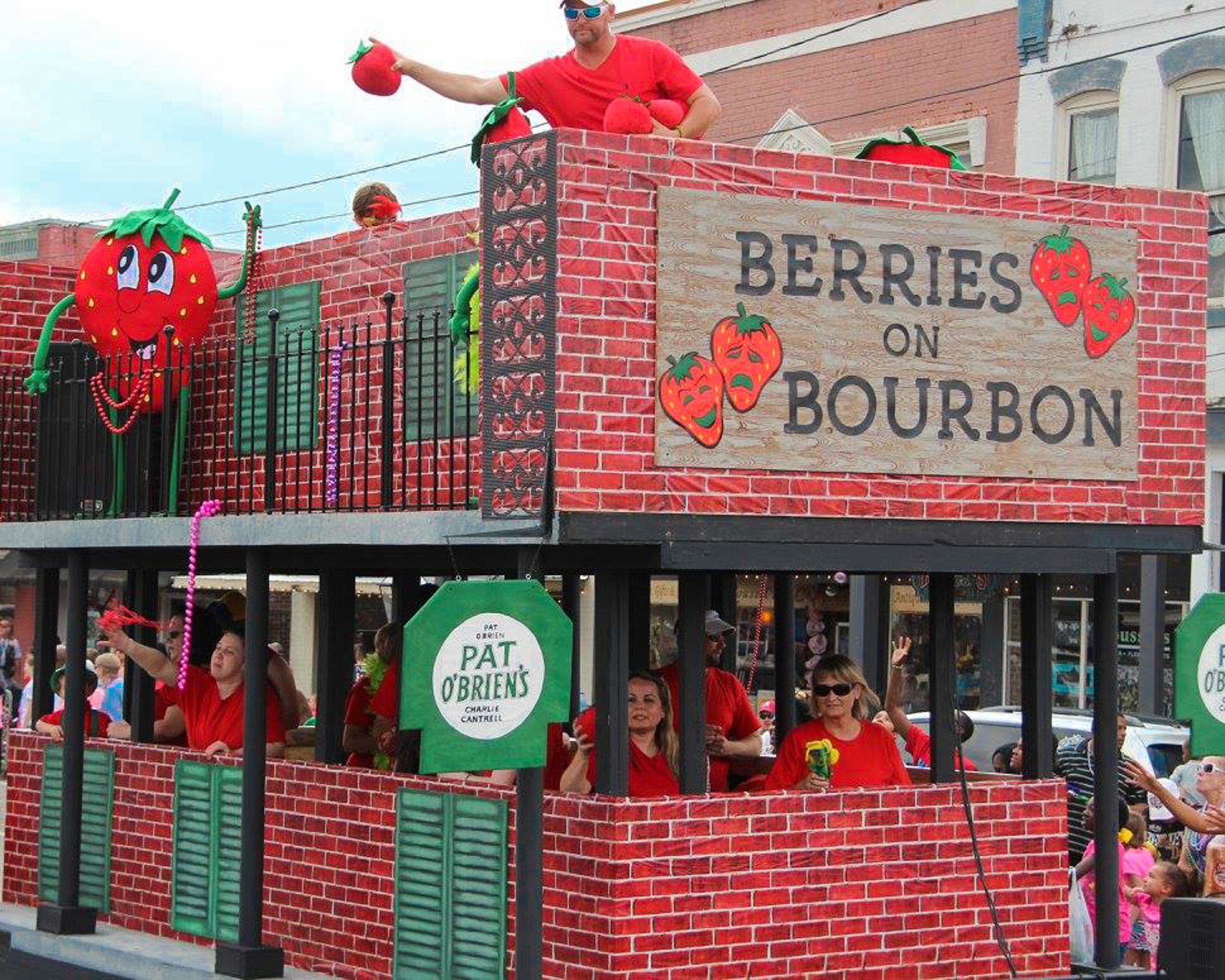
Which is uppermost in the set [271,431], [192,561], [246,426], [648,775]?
[246,426]

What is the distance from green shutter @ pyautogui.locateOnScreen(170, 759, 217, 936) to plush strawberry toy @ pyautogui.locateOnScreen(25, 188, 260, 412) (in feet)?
6.41

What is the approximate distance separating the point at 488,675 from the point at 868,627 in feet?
58.4

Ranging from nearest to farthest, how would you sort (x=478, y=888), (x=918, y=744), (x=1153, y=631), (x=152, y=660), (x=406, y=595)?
(x=478, y=888) → (x=152, y=660) → (x=918, y=744) → (x=406, y=595) → (x=1153, y=631)

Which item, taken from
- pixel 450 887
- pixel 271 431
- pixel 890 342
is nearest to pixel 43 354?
pixel 271 431

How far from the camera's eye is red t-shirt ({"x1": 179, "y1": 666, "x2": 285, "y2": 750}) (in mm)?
11352

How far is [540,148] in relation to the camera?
336 inches

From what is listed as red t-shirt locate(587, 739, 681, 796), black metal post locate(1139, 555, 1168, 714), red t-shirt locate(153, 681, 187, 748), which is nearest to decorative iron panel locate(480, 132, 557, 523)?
red t-shirt locate(587, 739, 681, 796)

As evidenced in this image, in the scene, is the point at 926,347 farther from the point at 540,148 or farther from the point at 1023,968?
the point at 1023,968

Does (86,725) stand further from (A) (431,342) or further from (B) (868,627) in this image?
(B) (868,627)

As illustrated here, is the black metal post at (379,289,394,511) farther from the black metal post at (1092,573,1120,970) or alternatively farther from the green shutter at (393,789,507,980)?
the black metal post at (1092,573,1120,970)

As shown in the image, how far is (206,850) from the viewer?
434 inches

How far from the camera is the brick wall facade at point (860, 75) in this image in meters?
23.0

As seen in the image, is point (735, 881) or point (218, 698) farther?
point (218, 698)

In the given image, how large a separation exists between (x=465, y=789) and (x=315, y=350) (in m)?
2.18
